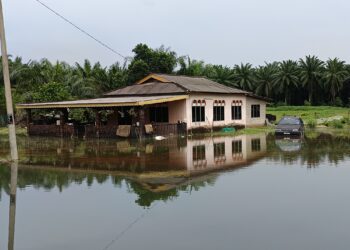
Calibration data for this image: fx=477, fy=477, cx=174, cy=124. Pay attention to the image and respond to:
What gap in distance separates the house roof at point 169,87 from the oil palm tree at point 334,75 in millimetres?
31821

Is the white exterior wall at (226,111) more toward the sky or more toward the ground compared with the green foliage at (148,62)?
more toward the ground

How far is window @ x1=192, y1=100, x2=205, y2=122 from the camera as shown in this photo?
34.6m

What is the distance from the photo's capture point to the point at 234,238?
24.8 ft

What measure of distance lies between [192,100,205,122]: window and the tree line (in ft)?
41.1

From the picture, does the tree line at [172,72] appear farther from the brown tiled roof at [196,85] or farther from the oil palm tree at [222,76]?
the brown tiled roof at [196,85]

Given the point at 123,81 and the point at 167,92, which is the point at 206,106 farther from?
the point at 123,81

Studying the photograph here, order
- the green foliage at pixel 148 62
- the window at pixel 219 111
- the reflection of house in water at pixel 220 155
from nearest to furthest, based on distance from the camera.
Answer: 1. the reflection of house in water at pixel 220 155
2. the window at pixel 219 111
3. the green foliage at pixel 148 62

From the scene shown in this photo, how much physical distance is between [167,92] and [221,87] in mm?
7276

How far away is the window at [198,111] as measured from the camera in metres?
34.6

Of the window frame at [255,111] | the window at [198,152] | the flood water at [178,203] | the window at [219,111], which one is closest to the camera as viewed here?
the flood water at [178,203]

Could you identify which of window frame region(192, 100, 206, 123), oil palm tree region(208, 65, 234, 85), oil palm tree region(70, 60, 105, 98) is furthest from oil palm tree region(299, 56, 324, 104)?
window frame region(192, 100, 206, 123)

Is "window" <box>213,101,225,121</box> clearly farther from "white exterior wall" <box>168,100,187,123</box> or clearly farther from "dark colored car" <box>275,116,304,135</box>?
"dark colored car" <box>275,116,304,135</box>

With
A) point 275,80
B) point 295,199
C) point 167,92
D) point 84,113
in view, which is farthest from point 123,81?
point 295,199

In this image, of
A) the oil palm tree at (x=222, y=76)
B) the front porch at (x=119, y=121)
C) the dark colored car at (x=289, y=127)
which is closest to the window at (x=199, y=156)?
the front porch at (x=119, y=121)
